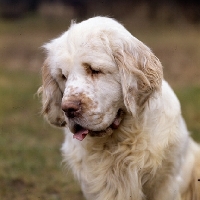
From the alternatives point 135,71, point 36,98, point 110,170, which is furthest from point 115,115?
point 36,98

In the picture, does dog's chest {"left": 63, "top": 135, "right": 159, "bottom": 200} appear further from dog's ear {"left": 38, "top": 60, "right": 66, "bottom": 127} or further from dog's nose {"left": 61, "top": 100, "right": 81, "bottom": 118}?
dog's nose {"left": 61, "top": 100, "right": 81, "bottom": 118}

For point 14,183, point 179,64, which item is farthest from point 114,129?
point 179,64

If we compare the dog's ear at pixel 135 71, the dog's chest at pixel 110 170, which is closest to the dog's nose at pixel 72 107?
the dog's ear at pixel 135 71

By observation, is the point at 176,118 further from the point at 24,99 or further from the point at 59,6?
the point at 59,6

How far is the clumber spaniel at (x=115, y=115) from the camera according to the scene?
3115 millimetres

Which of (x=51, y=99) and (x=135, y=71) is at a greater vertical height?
(x=135, y=71)

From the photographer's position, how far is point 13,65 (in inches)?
590

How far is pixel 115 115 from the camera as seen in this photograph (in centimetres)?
329

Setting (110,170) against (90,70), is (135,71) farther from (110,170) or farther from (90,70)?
(110,170)

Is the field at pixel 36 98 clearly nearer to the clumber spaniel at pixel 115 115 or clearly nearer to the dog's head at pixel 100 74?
the clumber spaniel at pixel 115 115

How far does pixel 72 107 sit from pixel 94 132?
327 mm

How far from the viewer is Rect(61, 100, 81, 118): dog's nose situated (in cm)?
303

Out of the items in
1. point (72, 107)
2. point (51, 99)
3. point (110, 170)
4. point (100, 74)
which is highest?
point (100, 74)

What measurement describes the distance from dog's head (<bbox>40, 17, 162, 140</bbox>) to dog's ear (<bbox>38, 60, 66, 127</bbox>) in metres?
0.11
